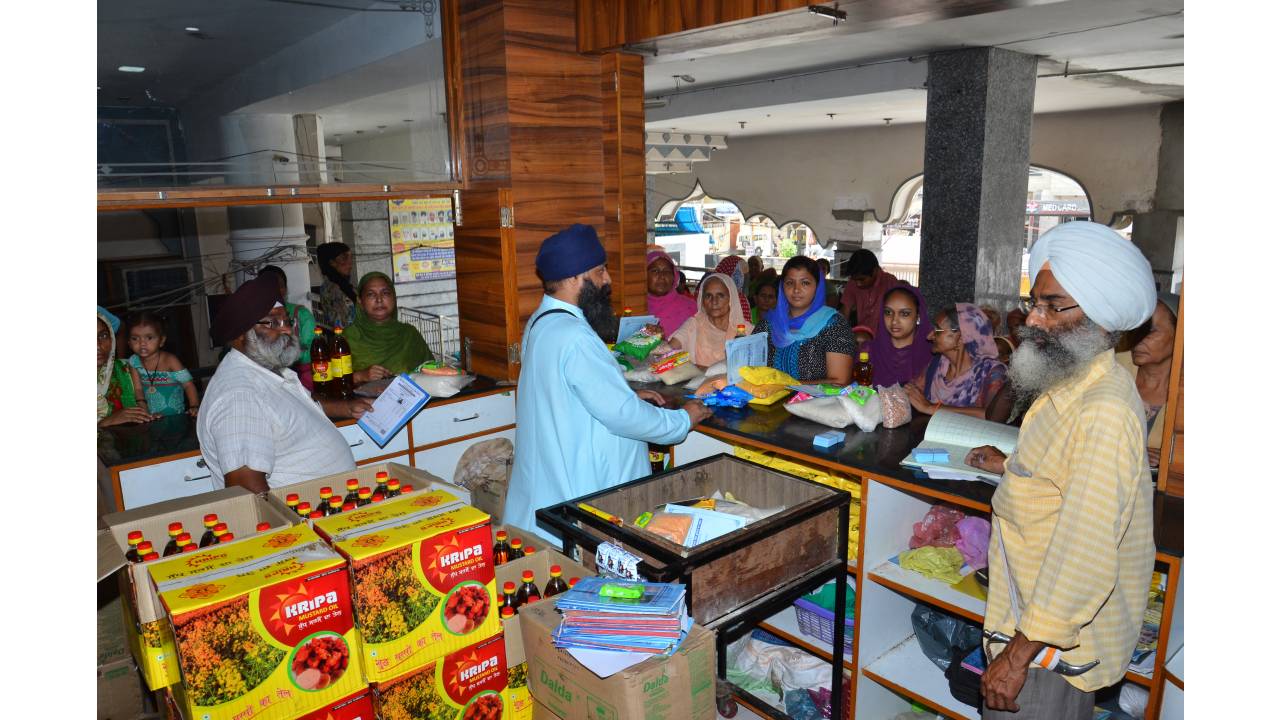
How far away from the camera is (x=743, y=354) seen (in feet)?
10.7

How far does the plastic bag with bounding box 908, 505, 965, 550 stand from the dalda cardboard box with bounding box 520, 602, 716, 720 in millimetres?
1181

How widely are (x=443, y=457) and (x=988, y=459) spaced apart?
2.58m

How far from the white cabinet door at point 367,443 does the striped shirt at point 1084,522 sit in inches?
107

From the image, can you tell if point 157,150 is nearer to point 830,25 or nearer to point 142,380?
point 142,380

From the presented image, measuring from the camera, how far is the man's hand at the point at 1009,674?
165cm

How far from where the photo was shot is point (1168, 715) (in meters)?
1.90

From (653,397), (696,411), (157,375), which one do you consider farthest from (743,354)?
(157,375)

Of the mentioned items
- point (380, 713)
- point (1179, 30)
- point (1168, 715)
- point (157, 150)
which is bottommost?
point (1168, 715)

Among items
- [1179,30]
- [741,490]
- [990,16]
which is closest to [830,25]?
[741,490]

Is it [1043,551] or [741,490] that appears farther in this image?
[741,490]

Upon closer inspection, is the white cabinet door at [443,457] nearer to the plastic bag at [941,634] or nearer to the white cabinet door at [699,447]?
the white cabinet door at [699,447]

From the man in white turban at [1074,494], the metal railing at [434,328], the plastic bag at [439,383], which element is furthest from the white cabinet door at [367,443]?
the metal railing at [434,328]

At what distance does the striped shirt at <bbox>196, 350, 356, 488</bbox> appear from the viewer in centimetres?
246

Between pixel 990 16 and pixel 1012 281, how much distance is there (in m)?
2.42
